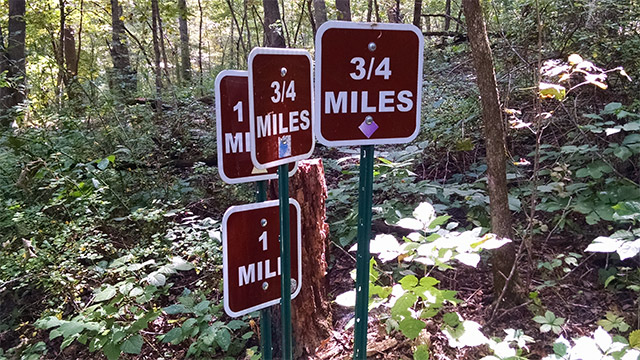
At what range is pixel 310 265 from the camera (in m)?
2.58

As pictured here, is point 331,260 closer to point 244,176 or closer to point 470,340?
point 470,340

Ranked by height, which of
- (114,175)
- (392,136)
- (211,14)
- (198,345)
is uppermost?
(211,14)

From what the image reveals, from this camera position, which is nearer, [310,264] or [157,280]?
[157,280]

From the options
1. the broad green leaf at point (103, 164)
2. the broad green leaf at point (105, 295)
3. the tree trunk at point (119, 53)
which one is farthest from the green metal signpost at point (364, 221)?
the tree trunk at point (119, 53)

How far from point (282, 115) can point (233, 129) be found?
25 cm

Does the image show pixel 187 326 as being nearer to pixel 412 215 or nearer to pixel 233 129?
pixel 233 129

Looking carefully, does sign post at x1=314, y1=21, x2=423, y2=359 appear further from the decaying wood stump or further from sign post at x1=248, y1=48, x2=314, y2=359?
the decaying wood stump

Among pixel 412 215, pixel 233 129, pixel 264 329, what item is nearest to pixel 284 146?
pixel 233 129

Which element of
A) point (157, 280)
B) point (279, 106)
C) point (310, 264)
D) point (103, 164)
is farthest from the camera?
point (103, 164)

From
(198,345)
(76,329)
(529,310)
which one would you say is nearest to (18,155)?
(76,329)

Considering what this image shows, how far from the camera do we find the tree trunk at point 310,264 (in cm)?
252

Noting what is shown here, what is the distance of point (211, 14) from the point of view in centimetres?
1600

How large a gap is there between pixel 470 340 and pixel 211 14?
660 inches

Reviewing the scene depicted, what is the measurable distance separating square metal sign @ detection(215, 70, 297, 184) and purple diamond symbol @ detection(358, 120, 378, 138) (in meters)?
0.37
